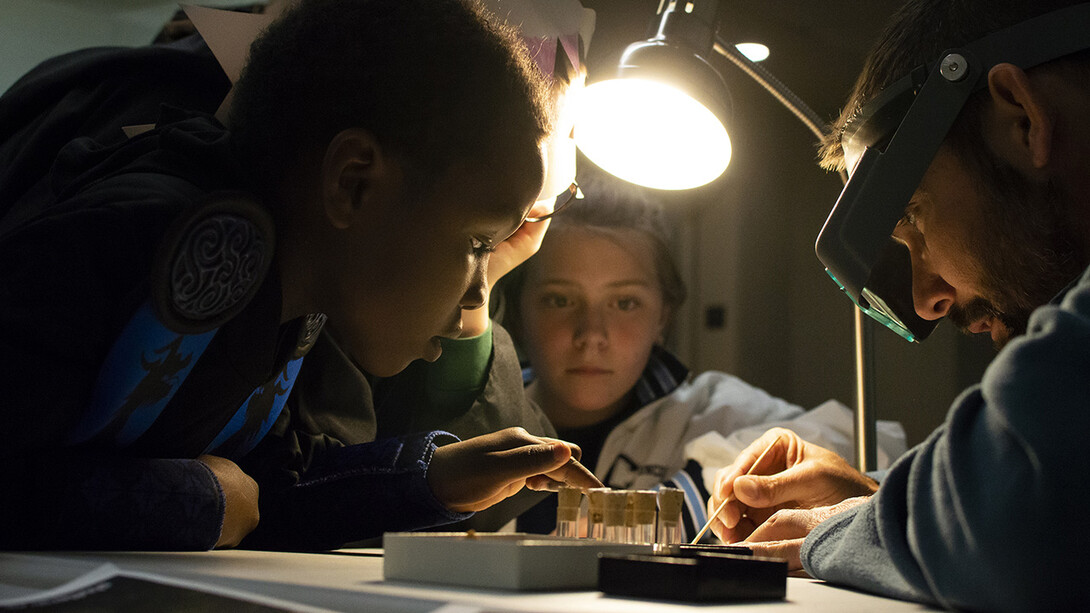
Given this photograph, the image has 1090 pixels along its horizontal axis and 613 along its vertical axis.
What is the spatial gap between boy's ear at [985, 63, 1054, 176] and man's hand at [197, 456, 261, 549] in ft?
2.43

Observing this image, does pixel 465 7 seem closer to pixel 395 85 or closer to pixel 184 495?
pixel 395 85

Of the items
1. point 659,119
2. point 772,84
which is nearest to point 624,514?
point 659,119

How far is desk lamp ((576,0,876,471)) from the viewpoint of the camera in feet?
3.05

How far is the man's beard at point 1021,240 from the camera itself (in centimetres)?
73

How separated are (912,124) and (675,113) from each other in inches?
13.0

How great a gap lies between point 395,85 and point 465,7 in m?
0.13

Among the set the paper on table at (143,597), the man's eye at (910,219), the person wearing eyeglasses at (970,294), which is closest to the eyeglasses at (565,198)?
the person wearing eyeglasses at (970,294)

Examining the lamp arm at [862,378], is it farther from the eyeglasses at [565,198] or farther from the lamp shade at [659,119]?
the eyeglasses at [565,198]

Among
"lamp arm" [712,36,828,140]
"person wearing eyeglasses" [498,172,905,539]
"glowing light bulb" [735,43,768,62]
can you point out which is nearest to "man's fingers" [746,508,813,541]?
"lamp arm" [712,36,828,140]

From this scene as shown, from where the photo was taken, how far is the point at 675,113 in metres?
1.02

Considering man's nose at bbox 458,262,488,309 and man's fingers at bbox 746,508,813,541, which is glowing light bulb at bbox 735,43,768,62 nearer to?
man's nose at bbox 458,262,488,309

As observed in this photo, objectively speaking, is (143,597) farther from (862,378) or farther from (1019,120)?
(862,378)

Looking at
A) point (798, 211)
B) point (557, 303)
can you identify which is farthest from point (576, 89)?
point (798, 211)

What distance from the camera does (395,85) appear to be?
32.9 inches
